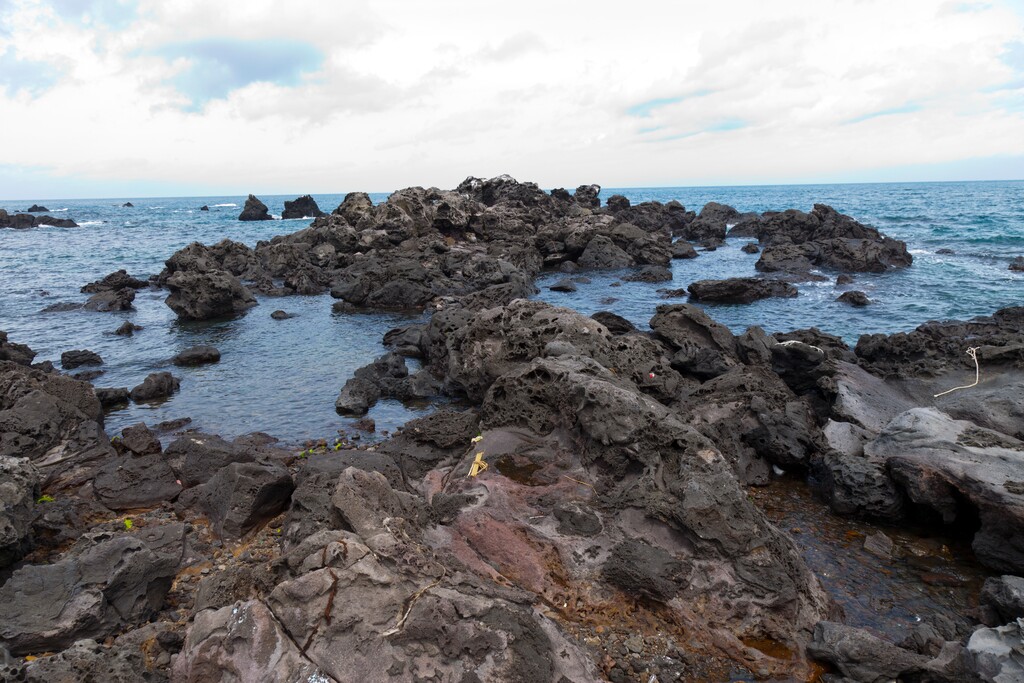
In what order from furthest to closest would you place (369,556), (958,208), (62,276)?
(958,208) → (62,276) → (369,556)

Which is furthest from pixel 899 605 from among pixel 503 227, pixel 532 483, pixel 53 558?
pixel 503 227

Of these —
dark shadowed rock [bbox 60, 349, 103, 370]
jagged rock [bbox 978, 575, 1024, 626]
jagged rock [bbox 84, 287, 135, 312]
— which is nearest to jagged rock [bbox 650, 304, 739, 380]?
jagged rock [bbox 978, 575, 1024, 626]

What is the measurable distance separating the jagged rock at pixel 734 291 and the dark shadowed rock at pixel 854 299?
2.10m

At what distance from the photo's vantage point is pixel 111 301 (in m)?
26.7

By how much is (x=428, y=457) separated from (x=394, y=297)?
54.4ft

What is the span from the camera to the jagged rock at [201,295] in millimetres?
23844

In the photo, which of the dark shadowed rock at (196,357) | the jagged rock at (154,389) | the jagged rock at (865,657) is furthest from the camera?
the dark shadowed rock at (196,357)

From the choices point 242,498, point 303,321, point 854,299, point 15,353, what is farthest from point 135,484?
point 854,299

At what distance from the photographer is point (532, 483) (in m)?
7.52

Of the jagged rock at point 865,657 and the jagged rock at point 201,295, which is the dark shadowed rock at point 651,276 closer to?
the jagged rock at point 201,295

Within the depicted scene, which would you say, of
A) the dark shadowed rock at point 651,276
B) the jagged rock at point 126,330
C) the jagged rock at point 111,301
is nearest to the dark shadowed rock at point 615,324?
the dark shadowed rock at point 651,276

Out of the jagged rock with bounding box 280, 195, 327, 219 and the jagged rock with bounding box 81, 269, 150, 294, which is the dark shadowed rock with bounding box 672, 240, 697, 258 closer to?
the jagged rock with bounding box 81, 269, 150, 294

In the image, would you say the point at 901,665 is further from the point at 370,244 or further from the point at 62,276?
the point at 62,276

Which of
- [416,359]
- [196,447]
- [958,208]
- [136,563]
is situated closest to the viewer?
[136,563]
